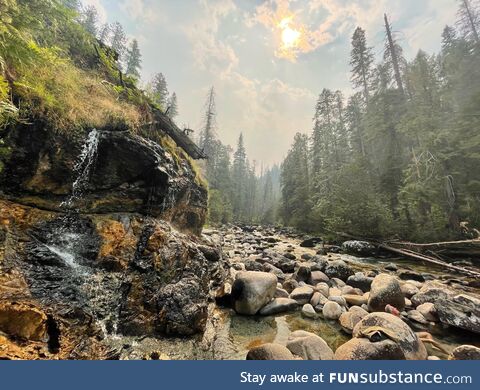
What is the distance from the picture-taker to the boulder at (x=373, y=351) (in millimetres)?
3475

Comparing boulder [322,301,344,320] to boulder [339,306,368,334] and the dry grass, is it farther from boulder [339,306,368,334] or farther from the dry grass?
the dry grass

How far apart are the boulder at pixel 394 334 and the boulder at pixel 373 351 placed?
0.18 metres

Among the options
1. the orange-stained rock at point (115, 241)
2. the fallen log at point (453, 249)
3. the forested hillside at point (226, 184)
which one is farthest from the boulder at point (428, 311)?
the forested hillside at point (226, 184)

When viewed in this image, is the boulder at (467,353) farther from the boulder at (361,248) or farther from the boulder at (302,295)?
the boulder at (361,248)

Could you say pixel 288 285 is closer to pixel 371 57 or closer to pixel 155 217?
pixel 155 217

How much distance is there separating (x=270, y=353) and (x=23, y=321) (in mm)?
3317

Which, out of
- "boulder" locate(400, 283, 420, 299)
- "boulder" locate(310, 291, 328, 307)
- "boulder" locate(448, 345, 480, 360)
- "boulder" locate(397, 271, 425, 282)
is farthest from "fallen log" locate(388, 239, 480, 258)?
"boulder" locate(448, 345, 480, 360)

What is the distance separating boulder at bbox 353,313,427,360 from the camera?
3762mm

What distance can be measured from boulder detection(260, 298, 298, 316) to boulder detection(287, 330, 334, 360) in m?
1.46

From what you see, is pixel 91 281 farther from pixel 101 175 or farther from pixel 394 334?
pixel 394 334

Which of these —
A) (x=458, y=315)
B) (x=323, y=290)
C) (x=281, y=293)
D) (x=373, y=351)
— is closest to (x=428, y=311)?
(x=458, y=315)

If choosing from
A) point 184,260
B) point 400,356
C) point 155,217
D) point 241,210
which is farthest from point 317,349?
point 241,210
